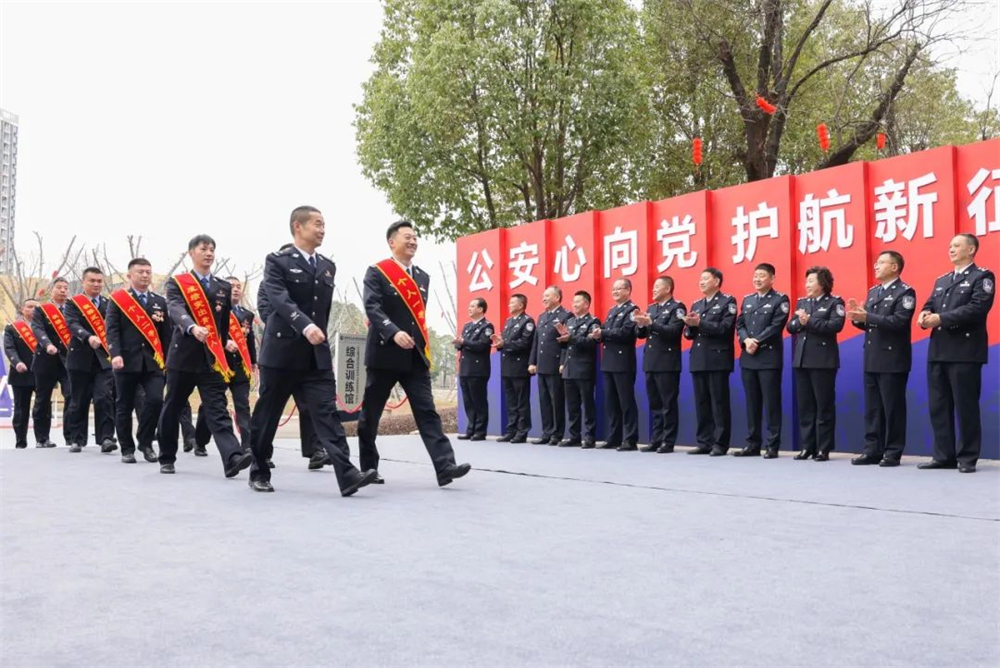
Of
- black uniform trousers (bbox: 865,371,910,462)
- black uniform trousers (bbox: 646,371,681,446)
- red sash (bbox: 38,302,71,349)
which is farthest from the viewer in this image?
red sash (bbox: 38,302,71,349)

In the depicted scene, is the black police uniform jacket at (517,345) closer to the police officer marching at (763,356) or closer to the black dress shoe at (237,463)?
the police officer marching at (763,356)

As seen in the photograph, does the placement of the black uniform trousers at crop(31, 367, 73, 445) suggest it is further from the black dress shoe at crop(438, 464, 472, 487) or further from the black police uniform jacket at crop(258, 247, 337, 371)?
the black dress shoe at crop(438, 464, 472, 487)

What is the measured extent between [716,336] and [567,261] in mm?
2898

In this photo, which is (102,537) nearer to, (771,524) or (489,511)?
(489,511)

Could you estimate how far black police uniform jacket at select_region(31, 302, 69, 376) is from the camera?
9.80 m

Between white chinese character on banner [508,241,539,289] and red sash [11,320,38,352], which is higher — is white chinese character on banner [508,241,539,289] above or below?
above

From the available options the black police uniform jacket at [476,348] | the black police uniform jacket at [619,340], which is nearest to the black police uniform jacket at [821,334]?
the black police uniform jacket at [619,340]

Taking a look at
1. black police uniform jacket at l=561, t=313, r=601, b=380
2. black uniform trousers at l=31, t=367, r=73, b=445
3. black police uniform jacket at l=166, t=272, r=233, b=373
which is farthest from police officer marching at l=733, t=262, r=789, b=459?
black uniform trousers at l=31, t=367, r=73, b=445

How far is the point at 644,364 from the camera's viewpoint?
8984 mm

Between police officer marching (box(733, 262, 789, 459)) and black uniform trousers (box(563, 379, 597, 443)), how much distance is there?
187cm

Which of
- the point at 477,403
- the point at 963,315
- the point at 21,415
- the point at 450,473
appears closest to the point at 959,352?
the point at 963,315

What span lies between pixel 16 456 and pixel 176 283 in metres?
3.06

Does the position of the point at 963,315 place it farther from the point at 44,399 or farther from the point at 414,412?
the point at 44,399

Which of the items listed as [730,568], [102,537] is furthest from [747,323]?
[102,537]
